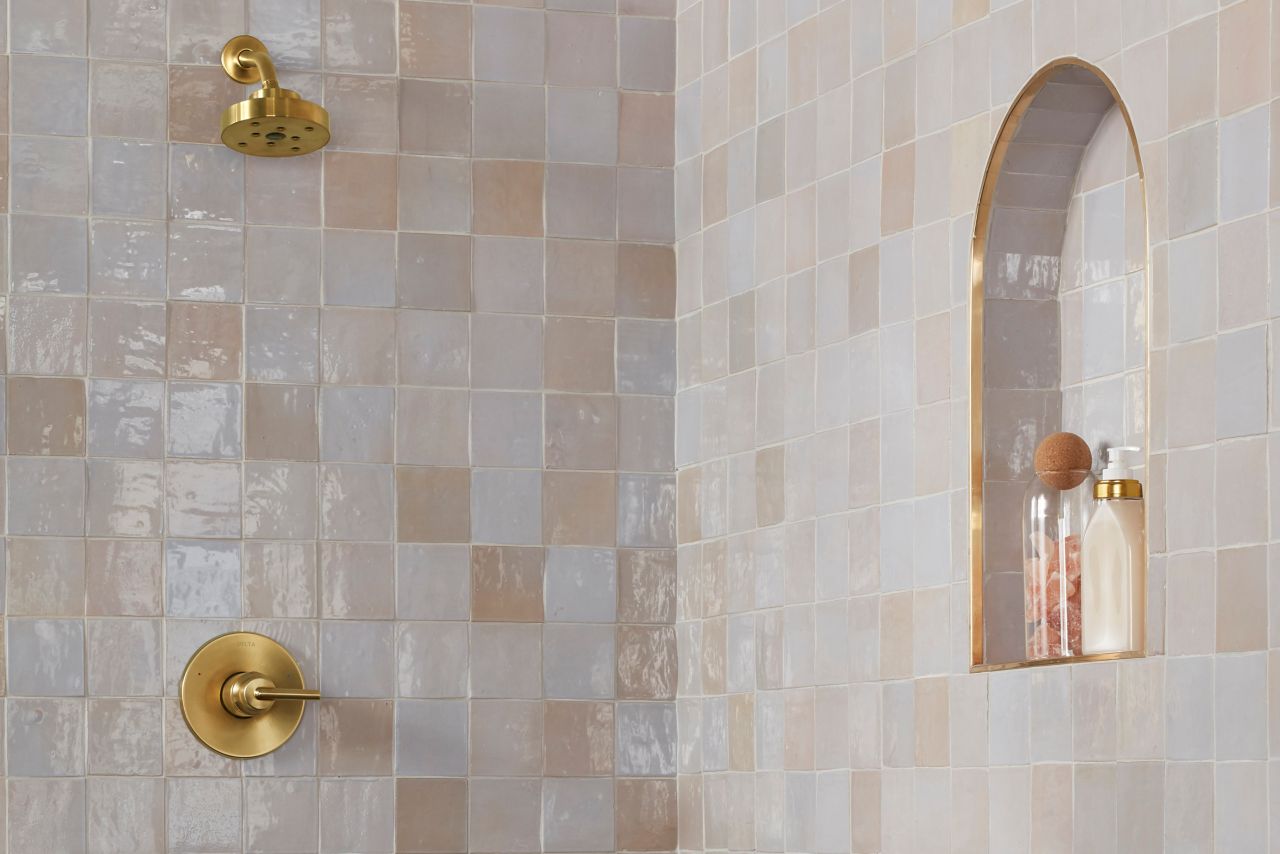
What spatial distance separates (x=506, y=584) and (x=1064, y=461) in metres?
0.86

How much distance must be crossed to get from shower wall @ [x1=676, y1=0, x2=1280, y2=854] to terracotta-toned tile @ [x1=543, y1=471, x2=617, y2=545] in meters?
0.10

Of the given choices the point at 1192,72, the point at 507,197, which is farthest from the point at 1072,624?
the point at 507,197

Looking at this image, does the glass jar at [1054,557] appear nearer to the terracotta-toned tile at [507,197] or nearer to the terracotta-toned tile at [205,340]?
the terracotta-toned tile at [507,197]

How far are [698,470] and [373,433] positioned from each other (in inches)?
15.9

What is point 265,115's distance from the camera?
2.03 metres

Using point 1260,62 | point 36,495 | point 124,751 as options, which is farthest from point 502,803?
point 1260,62

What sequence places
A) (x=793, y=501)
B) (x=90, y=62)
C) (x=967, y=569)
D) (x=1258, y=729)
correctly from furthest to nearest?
(x=90, y=62), (x=793, y=501), (x=967, y=569), (x=1258, y=729)

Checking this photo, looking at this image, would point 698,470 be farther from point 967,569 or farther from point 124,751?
point 124,751

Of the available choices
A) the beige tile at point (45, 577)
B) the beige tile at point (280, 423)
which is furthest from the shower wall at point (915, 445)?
the beige tile at point (45, 577)

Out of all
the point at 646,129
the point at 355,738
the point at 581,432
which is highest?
the point at 646,129

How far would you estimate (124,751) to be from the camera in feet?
6.68

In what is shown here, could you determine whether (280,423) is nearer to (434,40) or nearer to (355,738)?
(355,738)

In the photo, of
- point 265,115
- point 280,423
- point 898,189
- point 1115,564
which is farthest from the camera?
point 280,423

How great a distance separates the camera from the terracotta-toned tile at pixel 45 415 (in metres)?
2.05
